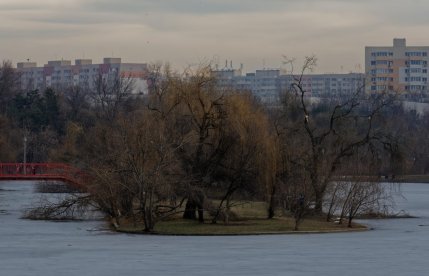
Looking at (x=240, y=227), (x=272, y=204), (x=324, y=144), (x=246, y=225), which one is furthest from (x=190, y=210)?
(x=324, y=144)

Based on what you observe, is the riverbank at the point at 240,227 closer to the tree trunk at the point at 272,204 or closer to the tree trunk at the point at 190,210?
the tree trunk at the point at 272,204

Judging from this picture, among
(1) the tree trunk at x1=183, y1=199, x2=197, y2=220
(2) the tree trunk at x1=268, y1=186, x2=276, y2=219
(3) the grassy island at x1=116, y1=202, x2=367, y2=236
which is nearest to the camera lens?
(3) the grassy island at x1=116, y1=202, x2=367, y2=236

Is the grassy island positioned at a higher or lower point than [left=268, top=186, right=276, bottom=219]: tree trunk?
lower

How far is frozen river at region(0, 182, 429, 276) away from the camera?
3588 cm

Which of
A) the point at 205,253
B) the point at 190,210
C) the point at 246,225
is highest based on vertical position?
the point at 190,210

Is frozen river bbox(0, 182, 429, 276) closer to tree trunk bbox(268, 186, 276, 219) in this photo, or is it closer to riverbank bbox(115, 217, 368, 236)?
riverbank bbox(115, 217, 368, 236)

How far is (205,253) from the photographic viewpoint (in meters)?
41.8

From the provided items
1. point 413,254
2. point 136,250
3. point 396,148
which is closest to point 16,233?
point 136,250

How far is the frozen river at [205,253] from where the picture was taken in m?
35.9

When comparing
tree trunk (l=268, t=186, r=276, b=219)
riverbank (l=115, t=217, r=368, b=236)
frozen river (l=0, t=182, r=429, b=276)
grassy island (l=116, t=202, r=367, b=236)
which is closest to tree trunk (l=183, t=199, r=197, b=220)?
grassy island (l=116, t=202, r=367, b=236)

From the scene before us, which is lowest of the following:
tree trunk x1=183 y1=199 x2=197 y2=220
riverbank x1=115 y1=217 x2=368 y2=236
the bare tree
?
riverbank x1=115 y1=217 x2=368 y2=236

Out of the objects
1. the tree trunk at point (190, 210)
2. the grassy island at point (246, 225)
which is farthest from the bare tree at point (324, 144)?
the tree trunk at point (190, 210)

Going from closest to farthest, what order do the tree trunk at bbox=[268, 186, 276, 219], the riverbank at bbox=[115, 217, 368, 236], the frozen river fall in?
the frozen river, the riverbank at bbox=[115, 217, 368, 236], the tree trunk at bbox=[268, 186, 276, 219]

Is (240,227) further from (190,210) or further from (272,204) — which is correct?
(272,204)
